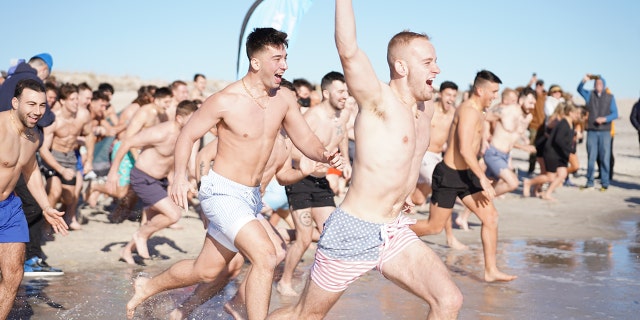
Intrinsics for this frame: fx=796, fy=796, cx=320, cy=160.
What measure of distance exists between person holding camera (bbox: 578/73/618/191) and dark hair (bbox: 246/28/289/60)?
1217 centimetres

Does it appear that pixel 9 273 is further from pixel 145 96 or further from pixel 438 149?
pixel 145 96

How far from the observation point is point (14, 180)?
573 centimetres

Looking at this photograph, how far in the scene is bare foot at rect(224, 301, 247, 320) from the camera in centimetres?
569

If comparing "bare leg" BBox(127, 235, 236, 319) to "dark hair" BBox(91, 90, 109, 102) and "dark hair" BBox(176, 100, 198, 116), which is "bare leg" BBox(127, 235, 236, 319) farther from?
"dark hair" BBox(91, 90, 109, 102)

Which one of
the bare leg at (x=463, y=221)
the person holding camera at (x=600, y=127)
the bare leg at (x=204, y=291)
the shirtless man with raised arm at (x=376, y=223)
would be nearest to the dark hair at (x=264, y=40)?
the shirtless man with raised arm at (x=376, y=223)

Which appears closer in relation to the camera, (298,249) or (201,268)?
(201,268)

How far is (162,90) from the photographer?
11508 millimetres

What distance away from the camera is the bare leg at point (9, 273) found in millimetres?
5344

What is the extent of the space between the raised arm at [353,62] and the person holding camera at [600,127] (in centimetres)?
1297

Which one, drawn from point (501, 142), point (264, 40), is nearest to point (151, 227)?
point (264, 40)

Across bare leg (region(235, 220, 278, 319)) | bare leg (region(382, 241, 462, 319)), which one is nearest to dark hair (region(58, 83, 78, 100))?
bare leg (region(235, 220, 278, 319))

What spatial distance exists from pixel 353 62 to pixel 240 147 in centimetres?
144

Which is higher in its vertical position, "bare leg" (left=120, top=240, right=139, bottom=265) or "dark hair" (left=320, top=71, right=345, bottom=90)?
"dark hair" (left=320, top=71, right=345, bottom=90)

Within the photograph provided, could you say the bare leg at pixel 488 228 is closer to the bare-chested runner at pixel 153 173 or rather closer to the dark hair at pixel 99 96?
the bare-chested runner at pixel 153 173
